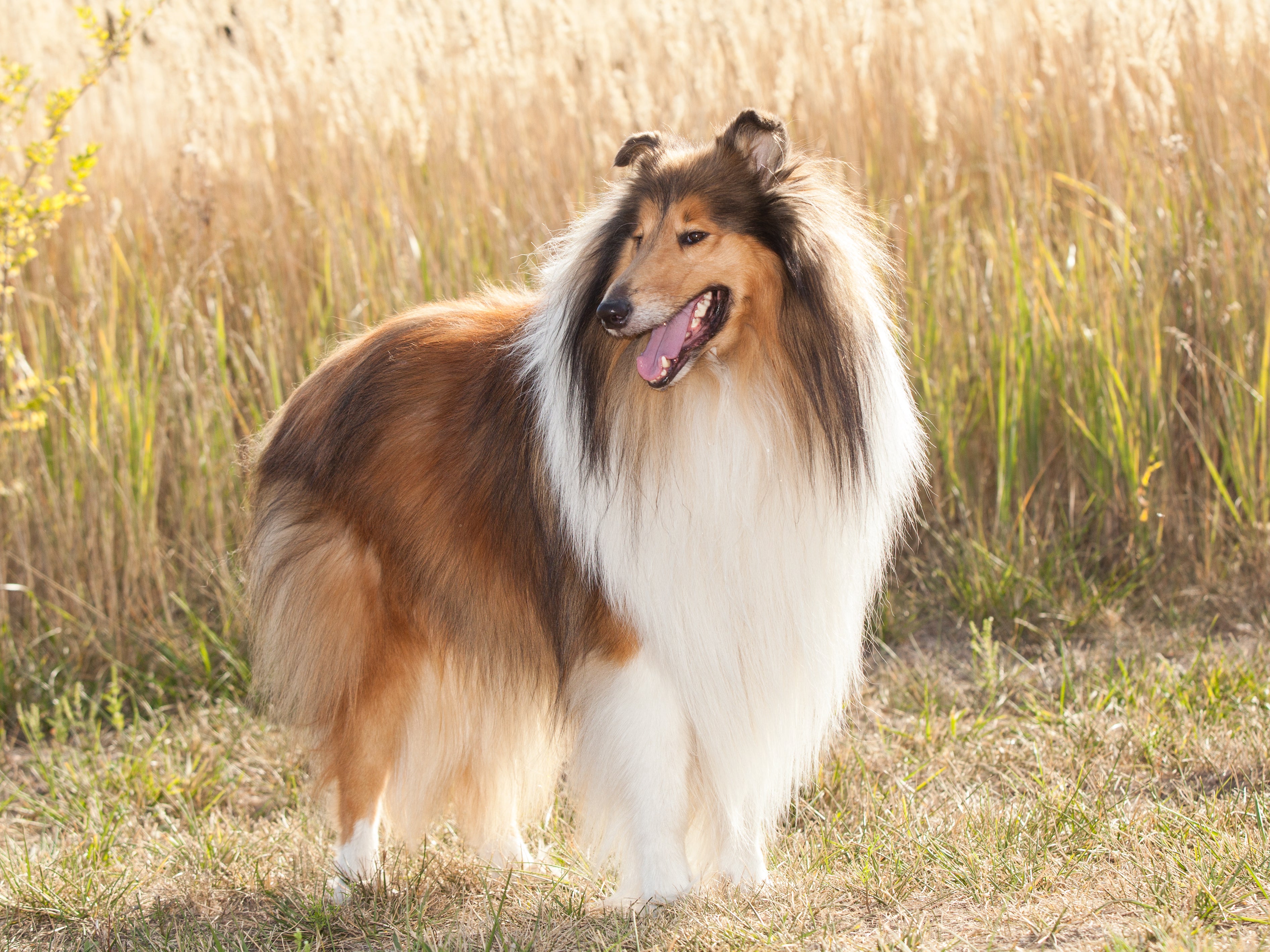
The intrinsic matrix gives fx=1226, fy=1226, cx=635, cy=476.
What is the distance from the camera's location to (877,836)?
124 inches

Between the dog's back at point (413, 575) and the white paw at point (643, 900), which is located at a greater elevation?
the dog's back at point (413, 575)

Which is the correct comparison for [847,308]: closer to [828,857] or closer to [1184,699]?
[828,857]

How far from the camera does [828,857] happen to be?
313cm

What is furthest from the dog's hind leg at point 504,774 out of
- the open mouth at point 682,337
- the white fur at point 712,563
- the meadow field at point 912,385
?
the open mouth at point 682,337

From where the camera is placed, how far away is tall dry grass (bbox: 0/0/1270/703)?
15.1 feet

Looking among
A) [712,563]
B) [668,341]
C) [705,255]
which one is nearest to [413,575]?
[712,563]

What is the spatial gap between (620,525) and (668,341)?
17.7 inches

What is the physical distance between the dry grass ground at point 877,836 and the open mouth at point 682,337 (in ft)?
4.06

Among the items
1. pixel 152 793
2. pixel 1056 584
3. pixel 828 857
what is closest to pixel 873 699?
pixel 1056 584

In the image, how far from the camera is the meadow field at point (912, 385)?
3066 millimetres

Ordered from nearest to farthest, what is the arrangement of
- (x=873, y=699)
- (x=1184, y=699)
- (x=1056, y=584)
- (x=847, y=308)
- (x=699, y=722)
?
(x=847, y=308) < (x=699, y=722) < (x=1184, y=699) < (x=873, y=699) < (x=1056, y=584)

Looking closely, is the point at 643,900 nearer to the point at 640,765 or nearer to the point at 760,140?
the point at 640,765

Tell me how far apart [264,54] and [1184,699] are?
463cm

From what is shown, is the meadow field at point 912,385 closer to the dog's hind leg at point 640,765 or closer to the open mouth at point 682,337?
the dog's hind leg at point 640,765
